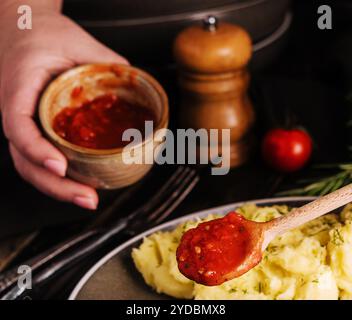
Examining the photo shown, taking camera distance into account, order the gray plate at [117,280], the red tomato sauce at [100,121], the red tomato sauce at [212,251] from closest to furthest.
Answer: the red tomato sauce at [212,251]
the gray plate at [117,280]
the red tomato sauce at [100,121]

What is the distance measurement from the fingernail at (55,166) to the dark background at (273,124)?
22cm

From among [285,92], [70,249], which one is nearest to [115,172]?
[70,249]

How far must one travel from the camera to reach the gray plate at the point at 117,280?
1.49 m

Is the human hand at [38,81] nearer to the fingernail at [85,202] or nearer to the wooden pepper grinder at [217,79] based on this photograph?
the fingernail at [85,202]

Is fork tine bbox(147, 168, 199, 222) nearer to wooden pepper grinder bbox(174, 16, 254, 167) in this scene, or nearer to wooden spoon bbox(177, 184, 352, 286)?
wooden pepper grinder bbox(174, 16, 254, 167)

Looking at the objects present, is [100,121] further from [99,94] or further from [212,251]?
[212,251]

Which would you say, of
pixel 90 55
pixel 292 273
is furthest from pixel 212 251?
pixel 90 55

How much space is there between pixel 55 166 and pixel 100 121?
0.60 feet

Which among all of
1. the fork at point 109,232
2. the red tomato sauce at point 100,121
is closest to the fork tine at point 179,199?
the fork at point 109,232

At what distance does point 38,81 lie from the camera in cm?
180

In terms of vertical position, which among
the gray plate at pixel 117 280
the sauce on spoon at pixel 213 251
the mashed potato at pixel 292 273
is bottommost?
the gray plate at pixel 117 280

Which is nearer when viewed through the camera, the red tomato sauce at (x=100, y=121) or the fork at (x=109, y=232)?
the fork at (x=109, y=232)

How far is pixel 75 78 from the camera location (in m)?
1.81
